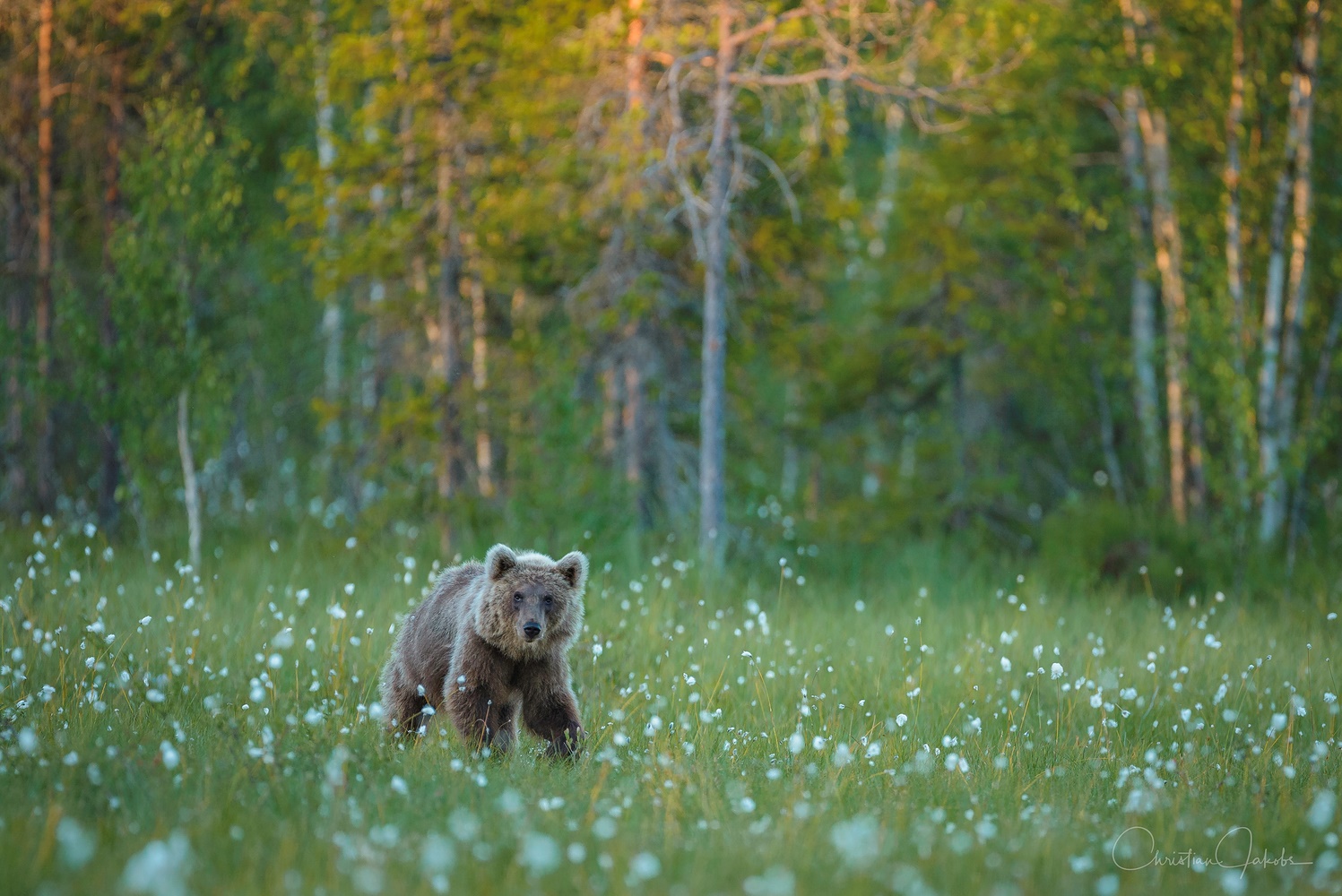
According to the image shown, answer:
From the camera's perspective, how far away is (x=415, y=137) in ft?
47.5

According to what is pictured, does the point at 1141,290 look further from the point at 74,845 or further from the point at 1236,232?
the point at 74,845

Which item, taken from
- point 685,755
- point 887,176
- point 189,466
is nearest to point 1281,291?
point 685,755

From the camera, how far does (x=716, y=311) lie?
1273 cm

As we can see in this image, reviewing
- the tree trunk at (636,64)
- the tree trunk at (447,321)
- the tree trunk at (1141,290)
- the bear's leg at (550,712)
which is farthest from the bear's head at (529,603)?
the tree trunk at (1141,290)

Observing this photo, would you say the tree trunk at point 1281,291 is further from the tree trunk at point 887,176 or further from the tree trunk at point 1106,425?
the tree trunk at point 887,176

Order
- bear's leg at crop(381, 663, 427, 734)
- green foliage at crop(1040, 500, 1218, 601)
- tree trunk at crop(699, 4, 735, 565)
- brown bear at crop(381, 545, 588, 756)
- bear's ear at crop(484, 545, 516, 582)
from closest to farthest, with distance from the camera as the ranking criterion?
brown bear at crop(381, 545, 588, 756) → bear's ear at crop(484, 545, 516, 582) → bear's leg at crop(381, 663, 427, 734) → tree trunk at crop(699, 4, 735, 565) → green foliage at crop(1040, 500, 1218, 601)

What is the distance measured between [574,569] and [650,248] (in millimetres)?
7615

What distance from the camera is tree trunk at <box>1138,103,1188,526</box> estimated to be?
668 inches

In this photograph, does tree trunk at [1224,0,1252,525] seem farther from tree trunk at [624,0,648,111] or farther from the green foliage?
tree trunk at [624,0,648,111]

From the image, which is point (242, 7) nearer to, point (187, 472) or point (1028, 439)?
point (187, 472)

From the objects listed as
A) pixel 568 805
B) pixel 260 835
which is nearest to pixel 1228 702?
pixel 568 805

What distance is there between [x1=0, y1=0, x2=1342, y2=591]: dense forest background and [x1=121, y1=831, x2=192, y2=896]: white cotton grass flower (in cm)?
900

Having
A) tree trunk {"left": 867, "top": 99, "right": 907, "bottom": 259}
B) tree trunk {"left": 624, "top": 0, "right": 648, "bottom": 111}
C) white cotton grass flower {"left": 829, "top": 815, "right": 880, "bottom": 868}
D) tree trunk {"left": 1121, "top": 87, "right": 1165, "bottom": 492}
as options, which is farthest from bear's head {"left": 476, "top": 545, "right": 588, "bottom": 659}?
tree trunk {"left": 867, "top": 99, "right": 907, "bottom": 259}
